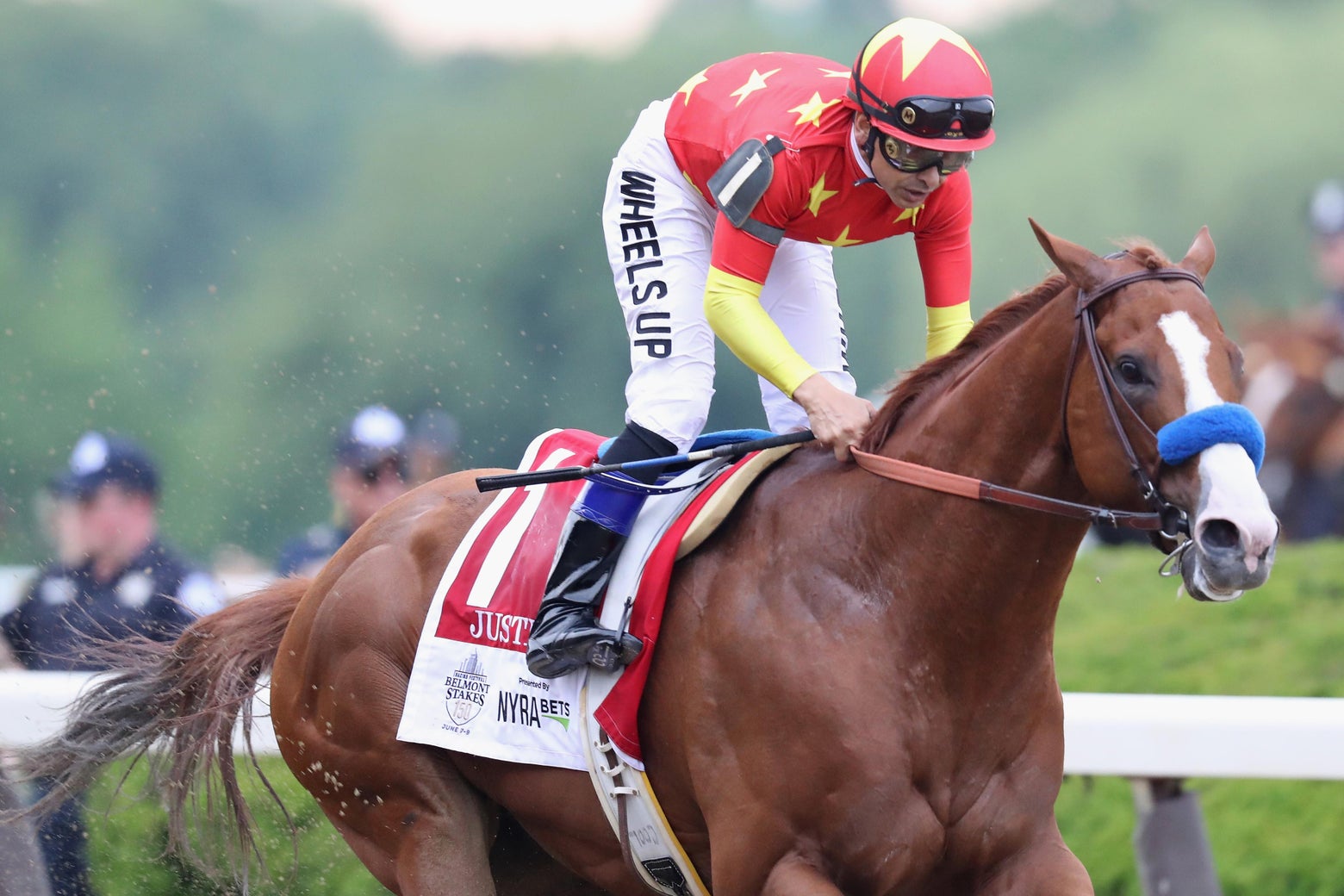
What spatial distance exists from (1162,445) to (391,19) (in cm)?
1084

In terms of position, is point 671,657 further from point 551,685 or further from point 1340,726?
point 1340,726

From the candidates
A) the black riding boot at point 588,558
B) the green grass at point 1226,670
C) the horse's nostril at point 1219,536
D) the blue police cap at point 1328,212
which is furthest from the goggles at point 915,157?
the blue police cap at point 1328,212

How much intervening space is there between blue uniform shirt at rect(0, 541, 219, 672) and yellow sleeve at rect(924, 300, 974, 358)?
9.05 ft

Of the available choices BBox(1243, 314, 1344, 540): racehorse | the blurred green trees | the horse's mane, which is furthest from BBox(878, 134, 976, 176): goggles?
the blurred green trees

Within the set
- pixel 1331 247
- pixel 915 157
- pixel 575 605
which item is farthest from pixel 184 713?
pixel 1331 247

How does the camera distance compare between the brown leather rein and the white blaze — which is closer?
the white blaze

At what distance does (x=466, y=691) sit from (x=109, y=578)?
2.31 meters

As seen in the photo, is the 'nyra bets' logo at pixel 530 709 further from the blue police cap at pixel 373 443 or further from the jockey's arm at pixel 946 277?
the blue police cap at pixel 373 443

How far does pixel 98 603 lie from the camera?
5.54 meters

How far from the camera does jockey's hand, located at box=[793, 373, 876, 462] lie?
3.32m

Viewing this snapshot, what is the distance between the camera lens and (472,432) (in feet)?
36.9

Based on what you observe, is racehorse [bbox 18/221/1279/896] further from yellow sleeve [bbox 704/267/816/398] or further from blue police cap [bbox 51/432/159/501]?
blue police cap [bbox 51/432/159/501]

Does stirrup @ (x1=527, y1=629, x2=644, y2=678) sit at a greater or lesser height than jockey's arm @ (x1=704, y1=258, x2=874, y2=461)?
lesser

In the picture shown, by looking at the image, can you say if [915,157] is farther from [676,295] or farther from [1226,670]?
[1226,670]
